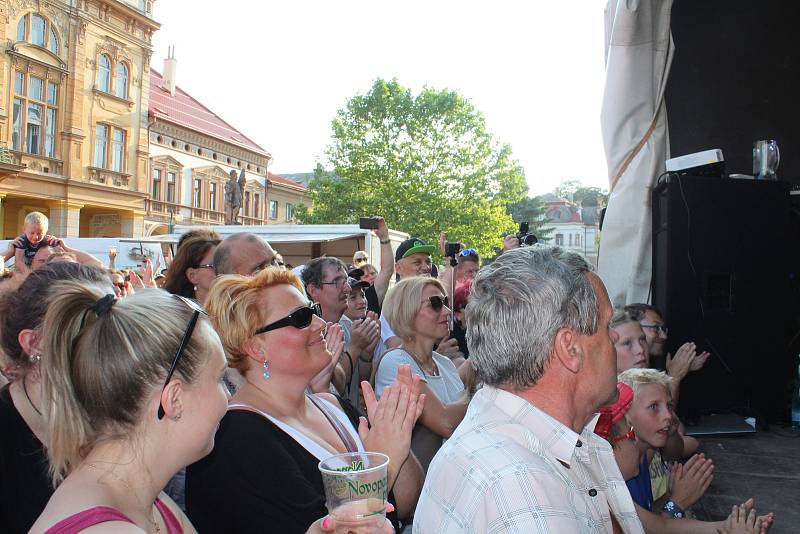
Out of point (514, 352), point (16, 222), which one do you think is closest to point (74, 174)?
point (16, 222)

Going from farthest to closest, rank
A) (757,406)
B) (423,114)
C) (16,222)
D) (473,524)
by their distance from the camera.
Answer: (423,114)
(16,222)
(757,406)
(473,524)

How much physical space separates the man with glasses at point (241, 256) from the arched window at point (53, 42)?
84.8 ft

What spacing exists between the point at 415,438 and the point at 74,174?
26.4 m

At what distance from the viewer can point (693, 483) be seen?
9.33 feet

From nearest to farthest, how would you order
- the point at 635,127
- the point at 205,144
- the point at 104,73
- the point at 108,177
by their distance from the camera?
1. the point at 635,127
2. the point at 104,73
3. the point at 108,177
4. the point at 205,144

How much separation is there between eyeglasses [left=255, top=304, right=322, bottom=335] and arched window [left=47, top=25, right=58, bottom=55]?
2710 cm

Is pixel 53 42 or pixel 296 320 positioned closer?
pixel 296 320

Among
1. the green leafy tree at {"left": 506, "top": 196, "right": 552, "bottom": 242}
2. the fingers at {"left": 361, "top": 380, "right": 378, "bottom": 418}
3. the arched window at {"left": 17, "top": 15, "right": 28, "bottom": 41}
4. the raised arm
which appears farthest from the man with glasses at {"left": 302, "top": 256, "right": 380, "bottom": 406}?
the green leafy tree at {"left": 506, "top": 196, "right": 552, "bottom": 242}

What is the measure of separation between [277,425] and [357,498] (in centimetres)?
59

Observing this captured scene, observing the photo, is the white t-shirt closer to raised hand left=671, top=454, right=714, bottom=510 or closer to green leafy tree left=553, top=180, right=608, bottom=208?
Result: raised hand left=671, top=454, right=714, bottom=510

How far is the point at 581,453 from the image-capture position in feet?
5.37

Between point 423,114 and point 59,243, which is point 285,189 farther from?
point 59,243

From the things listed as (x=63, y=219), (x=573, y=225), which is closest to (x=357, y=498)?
(x=63, y=219)

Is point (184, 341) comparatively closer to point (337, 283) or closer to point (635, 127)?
point (337, 283)
